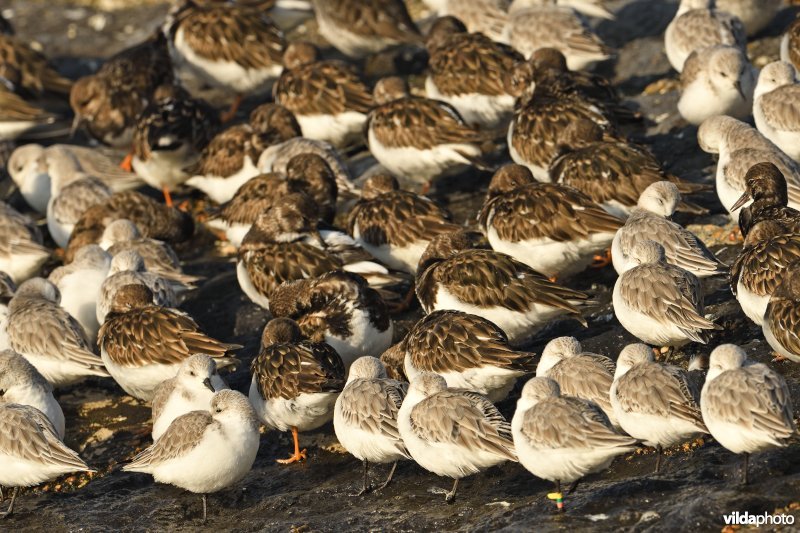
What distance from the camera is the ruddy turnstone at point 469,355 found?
1033 centimetres

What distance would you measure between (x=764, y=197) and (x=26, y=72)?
1154cm

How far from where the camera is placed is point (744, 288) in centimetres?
1049

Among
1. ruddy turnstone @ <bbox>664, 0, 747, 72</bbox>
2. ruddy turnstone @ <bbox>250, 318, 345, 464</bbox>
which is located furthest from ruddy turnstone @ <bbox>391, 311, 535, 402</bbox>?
ruddy turnstone @ <bbox>664, 0, 747, 72</bbox>

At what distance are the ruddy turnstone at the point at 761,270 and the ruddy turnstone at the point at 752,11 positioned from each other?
6.46 metres

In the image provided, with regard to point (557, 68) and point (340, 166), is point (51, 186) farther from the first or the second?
point (557, 68)

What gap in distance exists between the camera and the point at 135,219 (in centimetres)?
1515

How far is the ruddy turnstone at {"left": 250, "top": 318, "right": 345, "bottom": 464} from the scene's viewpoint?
10.6m

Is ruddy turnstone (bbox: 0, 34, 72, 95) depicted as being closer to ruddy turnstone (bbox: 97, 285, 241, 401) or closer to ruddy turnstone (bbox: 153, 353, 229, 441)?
ruddy turnstone (bbox: 97, 285, 241, 401)

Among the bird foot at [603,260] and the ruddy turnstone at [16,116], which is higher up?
the bird foot at [603,260]

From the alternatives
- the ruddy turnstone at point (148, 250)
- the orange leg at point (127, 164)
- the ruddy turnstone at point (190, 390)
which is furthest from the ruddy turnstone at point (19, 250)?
the ruddy turnstone at point (190, 390)

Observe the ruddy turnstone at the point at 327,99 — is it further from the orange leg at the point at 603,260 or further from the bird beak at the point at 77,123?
the orange leg at the point at 603,260

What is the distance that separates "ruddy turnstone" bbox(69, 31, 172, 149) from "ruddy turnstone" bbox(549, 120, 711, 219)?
710 centimetres

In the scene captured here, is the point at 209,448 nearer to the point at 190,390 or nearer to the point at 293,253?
the point at 190,390

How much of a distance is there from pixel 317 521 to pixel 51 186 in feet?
28.0
